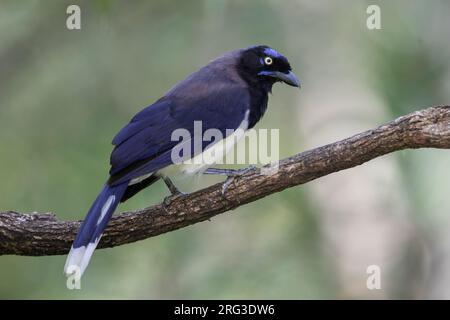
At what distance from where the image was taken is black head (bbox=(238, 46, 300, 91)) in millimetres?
5441

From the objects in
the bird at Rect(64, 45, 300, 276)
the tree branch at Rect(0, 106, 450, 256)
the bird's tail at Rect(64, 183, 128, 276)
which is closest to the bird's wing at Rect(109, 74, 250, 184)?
the bird at Rect(64, 45, 300, 276)

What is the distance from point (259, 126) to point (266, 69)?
6.93ft

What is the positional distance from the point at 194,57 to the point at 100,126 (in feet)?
4.28

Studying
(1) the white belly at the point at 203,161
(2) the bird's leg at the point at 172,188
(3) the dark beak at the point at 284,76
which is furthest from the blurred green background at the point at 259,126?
(2) the bird's leg at the point at 172,188

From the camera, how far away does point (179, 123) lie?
497 centimetres

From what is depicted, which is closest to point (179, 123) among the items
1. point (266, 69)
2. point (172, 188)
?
point (172, 188)

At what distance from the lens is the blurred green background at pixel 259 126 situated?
22.3 feet

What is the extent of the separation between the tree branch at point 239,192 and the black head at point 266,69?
3.93ft

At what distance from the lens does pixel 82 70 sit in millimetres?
8078

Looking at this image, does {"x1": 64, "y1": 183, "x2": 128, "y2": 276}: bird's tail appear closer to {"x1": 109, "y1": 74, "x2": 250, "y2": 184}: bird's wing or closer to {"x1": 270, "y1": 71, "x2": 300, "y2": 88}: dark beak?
{"x1": 109, "y1": 74, "x2": 250, "y2": 184}: bird's wing

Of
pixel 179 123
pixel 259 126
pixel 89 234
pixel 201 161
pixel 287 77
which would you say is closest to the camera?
pixel 89 234

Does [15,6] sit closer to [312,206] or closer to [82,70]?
[82,70]

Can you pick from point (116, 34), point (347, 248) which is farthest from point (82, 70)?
point (347, 248)

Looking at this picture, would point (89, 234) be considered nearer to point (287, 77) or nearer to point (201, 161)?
point (201, 161)
